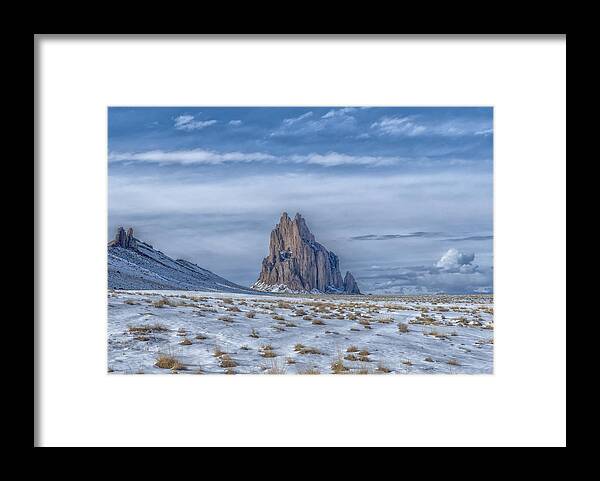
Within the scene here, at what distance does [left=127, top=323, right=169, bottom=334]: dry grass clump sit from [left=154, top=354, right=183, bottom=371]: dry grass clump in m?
1.20

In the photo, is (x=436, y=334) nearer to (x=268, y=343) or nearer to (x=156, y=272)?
(x=268, y=343)

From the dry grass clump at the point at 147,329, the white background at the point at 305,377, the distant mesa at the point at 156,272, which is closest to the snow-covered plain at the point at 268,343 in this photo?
the dry grass clump at the point at 147,329

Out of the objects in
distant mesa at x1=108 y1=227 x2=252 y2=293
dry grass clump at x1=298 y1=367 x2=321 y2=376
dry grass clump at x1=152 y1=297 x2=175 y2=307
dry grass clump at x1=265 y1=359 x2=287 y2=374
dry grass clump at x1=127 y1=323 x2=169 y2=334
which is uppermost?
distant mesa at x1=108 y1=227 x2=252 y2=293

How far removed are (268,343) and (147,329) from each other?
2163mm

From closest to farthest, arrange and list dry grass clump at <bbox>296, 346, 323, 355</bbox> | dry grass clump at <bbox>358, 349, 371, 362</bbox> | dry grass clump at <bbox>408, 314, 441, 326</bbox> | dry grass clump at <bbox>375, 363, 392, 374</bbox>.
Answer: dry grass clump at <bbox>375, 363, 392, 374</bbox> → dry grass clump at <bbox>358, 349, 371, 362</bbox> → dry grass clump at <bbox>296, 346, 323, 355</bbox> → dry grass clump at <bbox>408, 314, 441, 326</bbox>

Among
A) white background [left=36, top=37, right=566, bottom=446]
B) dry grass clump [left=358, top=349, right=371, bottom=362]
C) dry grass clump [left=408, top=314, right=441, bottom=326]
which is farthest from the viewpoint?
dry grass clump [left=408, top=314, right=441, bottom=326]

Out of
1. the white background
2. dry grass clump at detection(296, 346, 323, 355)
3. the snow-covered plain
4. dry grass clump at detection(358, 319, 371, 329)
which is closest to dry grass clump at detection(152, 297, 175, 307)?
the snow-covered plain

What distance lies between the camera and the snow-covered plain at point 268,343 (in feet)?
31.0

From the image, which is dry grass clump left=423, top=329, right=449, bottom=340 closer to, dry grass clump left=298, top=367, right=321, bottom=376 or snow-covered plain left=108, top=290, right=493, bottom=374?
snow-covered plain left=108, top=290, right=493, bottom=374

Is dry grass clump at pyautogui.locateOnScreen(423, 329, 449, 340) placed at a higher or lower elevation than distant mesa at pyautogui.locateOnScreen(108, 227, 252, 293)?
lower

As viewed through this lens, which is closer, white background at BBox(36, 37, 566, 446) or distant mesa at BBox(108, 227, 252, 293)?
white background at BBox(36, 37, 566, 446)

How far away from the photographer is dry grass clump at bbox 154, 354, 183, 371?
9.20m
